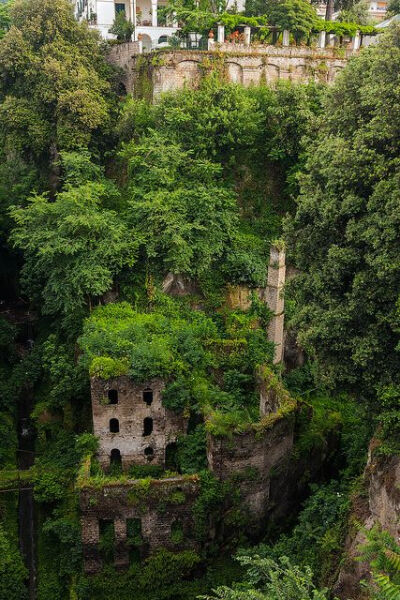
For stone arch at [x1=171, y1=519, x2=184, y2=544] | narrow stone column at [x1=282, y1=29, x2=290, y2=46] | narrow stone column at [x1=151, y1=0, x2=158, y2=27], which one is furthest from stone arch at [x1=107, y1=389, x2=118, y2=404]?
narrow stone column at [x1=151, y1=0, x2=158, y2=27]

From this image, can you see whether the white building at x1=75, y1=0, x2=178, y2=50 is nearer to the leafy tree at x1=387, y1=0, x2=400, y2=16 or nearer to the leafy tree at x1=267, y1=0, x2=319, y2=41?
the leafy tree at x1=267, y1=0, x2=319, y2=41

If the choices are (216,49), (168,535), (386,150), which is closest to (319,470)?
(168,535)

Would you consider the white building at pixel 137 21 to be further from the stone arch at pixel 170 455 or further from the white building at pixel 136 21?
the stone arch at pixel 170 455

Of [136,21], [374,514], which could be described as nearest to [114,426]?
[374,514]

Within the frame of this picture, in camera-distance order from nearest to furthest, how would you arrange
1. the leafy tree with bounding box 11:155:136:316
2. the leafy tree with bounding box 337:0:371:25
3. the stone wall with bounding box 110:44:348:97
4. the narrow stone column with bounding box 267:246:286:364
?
the leafy tree with bounding box 11:155:136:316
the narrow stone column with bounding box 267:246:286:364
the stone wall with bounding box 110:44:348:97
the leafy tree with bounding box 337:0:371:25

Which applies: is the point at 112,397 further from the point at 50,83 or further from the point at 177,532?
the point at 50,83
